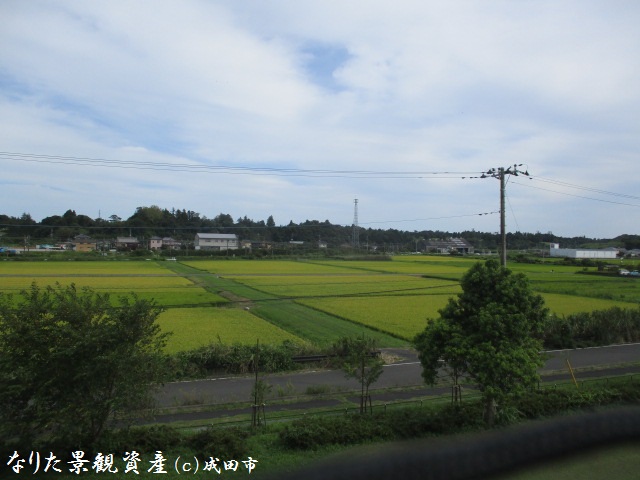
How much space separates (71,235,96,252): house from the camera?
102250 mm

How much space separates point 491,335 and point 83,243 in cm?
10617

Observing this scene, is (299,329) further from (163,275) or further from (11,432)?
(163,275)

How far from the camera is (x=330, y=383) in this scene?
51.6ft

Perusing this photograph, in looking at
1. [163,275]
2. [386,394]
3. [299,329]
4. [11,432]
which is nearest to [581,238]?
[163,275]

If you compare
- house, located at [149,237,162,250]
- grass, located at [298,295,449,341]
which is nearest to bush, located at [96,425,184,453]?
grass, located at [298,295,449,341]

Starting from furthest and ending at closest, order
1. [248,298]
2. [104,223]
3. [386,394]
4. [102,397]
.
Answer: [104,223] → [248,298] → [386,394] → [102,397]

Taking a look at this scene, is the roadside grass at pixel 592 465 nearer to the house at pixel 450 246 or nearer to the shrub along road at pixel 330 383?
the shrub along road at pixel 330 383

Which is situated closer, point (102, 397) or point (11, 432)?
point (11, 432)

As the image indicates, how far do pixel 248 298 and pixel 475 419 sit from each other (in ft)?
92.6

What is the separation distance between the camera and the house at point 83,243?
10225 cm

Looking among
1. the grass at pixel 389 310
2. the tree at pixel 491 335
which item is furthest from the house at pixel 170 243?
the tree at pixel 491 335

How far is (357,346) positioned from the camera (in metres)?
12.1

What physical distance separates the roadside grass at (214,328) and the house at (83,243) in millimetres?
81086

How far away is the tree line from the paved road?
66.8 meters
